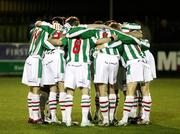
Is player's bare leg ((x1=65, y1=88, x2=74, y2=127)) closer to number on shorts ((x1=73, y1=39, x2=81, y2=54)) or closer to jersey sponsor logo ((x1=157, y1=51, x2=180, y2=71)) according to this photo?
number on shorts ((x1=73, y1=39, x2=81, y2=54))

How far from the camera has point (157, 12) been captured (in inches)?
1377

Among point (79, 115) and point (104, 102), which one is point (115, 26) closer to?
point (104, 102)

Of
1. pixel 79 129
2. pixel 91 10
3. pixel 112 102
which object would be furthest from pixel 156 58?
pixel 79 129

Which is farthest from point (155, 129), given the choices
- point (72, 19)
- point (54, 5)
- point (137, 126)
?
point (54, 5)

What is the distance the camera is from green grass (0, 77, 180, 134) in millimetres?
11305

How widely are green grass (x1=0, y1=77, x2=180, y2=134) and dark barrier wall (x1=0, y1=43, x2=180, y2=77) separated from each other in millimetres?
3139

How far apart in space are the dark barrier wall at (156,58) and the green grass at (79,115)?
3139 millimetres

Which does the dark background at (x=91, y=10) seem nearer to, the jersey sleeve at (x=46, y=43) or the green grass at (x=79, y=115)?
the green grass at (x=79, y=115)

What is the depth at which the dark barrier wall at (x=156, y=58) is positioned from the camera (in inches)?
972

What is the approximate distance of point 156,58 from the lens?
2484 cm

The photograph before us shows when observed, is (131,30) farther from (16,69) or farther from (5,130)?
(16,69)

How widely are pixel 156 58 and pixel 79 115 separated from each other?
11552 millimetres

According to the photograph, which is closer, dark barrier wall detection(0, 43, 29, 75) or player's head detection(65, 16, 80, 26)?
player's head detection(65, 16, 80, 26)

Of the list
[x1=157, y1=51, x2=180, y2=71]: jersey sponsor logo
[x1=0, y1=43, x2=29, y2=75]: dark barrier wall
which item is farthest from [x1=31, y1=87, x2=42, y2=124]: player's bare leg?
[x1=157, y1=51, x2=180, y2=71]: jersey sponsor logo
